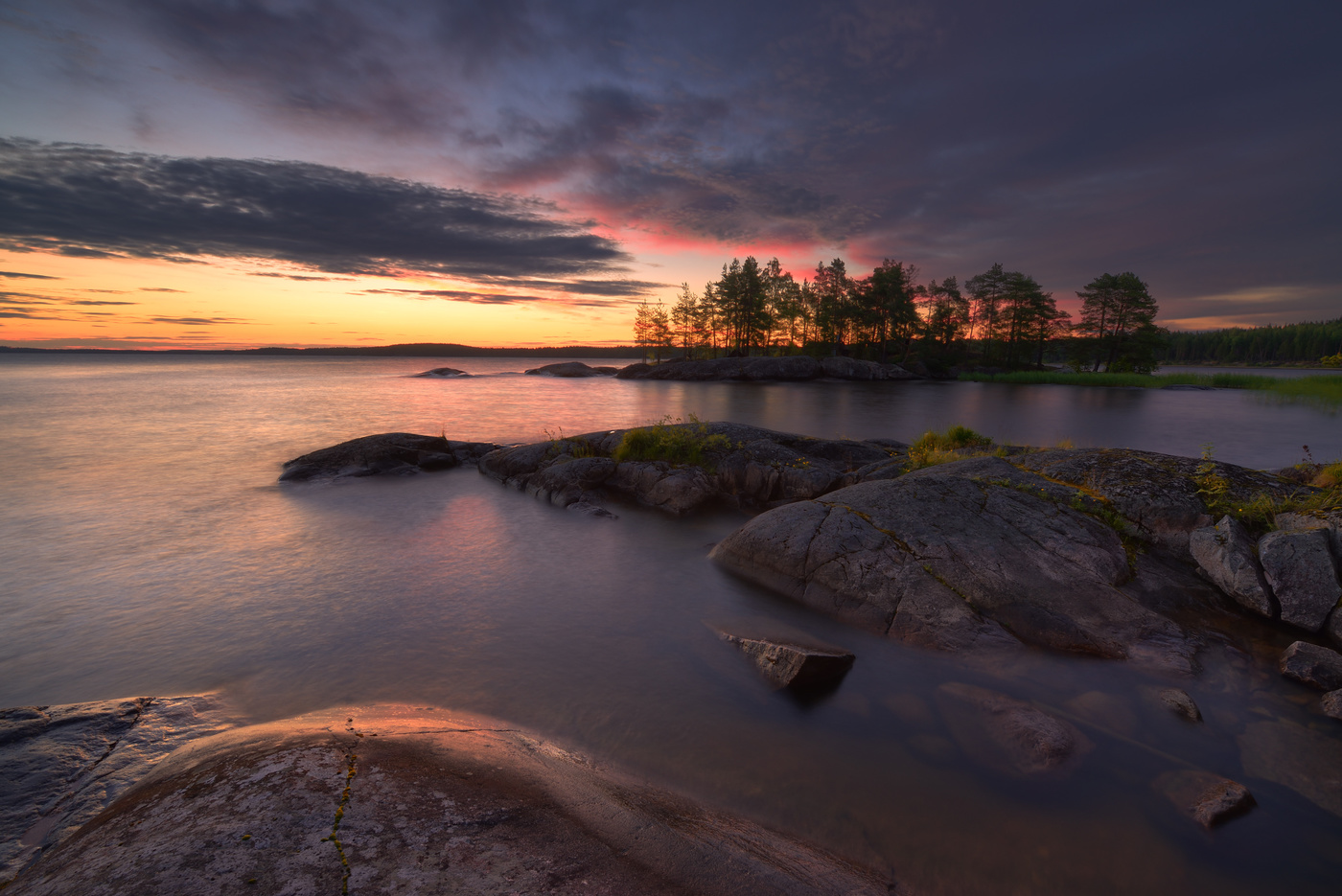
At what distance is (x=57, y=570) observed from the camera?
9688 mm

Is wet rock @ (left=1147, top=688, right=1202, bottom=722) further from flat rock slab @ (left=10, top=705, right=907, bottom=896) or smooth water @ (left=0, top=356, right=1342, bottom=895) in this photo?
flat rock slab @ (left=10, top=705, right=907, bottom=896)

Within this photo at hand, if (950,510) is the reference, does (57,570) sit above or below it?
below

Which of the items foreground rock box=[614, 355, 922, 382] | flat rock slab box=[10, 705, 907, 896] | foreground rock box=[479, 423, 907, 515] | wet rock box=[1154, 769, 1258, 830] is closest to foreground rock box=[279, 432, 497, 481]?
foreground rock box=[479, 423, 907, 515]

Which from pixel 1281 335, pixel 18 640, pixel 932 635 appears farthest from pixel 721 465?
pixel 1281 335

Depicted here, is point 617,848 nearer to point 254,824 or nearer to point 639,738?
point 639,738

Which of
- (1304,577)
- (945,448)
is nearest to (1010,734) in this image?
(1304,577)

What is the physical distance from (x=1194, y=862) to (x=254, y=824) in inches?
278

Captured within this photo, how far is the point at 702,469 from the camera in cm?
1457

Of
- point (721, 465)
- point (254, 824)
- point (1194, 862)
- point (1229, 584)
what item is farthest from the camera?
point (721, 465)

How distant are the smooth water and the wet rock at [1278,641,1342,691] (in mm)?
204

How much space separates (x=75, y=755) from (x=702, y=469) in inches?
→ 474

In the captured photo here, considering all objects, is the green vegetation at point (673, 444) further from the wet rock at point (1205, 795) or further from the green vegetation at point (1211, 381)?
the green vegetation at point (1211, 381)

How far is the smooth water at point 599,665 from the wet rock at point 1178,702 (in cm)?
16

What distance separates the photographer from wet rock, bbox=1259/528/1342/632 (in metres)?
7.05
